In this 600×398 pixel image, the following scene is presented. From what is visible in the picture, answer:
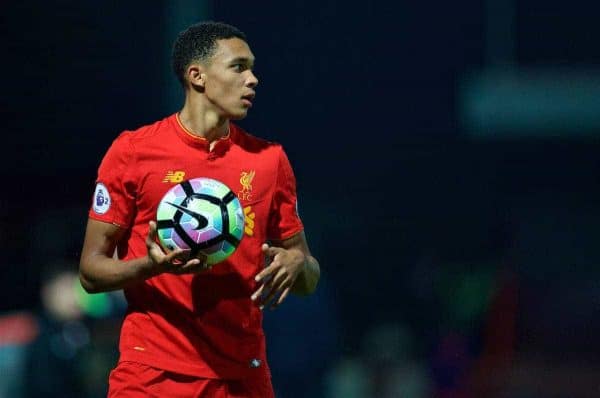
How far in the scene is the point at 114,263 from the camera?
362cm

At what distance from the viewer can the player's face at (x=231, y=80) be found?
12.7 ft

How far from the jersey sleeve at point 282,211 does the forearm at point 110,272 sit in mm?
554

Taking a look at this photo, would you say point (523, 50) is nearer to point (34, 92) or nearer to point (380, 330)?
point (380, 330)

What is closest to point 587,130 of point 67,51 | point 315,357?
point 315,357

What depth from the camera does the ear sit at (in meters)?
3.95

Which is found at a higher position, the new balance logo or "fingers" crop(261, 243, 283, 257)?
the new balance logo

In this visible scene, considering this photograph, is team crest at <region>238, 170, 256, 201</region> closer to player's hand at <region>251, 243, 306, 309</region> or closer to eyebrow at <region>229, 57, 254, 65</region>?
player's hand at <region>251, 243, 306, 309</region>

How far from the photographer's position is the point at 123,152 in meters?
3.73

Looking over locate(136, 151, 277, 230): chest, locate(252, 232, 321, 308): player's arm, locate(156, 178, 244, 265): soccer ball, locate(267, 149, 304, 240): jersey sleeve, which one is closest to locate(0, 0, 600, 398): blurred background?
locate(267, 149, 304, 240): jersey sleeve

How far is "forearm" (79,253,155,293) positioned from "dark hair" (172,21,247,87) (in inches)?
28.3

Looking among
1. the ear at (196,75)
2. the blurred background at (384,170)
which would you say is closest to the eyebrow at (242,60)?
the ear at (196,75)

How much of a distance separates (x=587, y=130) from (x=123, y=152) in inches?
160

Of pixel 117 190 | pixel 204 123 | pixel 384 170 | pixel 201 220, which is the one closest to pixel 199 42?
pixel 204 123

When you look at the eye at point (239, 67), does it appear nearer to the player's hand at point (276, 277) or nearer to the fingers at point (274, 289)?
the player's hand at point (276, 277)
